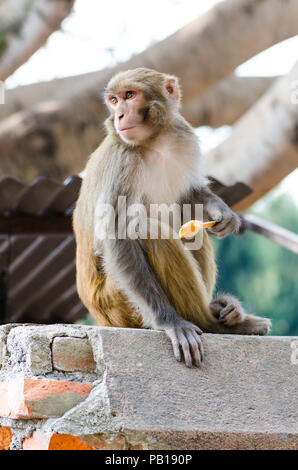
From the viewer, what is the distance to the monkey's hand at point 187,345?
2578 mm

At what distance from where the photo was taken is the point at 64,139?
6938 mm

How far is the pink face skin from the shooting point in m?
3.35

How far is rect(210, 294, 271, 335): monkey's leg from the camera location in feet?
10.6

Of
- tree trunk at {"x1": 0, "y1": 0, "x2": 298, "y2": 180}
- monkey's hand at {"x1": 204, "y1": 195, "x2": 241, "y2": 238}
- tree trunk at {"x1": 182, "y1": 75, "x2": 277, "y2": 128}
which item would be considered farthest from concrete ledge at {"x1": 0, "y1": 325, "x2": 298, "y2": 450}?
tree trunk at {"x1": 182, "y1": 75, "x2": 277, "y2": 128}

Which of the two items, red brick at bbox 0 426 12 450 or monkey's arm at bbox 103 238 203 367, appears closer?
red brick at bbox 0 426 12 450

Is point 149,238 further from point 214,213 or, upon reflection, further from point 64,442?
point 64,442

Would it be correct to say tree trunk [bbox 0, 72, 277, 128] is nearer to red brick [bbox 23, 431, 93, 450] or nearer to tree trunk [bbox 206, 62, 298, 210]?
tree trunk [bbox 206, 62, 298, 210]

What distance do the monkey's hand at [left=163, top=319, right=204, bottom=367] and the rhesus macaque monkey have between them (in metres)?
0.01

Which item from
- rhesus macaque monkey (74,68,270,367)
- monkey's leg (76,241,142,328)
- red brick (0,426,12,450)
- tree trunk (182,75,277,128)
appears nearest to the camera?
red brick (0,426,12,450)

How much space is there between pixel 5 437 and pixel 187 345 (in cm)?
78

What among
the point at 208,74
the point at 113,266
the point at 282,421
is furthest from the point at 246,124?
the point at 282,421

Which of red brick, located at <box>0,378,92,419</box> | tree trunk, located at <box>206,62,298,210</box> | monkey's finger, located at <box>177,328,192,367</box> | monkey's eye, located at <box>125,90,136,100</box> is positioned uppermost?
tree trunk, located at <box>206,62,298,210</box>

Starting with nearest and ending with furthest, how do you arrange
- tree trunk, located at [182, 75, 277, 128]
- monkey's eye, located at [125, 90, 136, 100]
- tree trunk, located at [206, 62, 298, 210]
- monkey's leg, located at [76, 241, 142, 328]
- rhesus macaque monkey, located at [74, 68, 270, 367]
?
rhesus macaque monkey, located at [74, 68, 270, 367] → monkey's leg, located at [76, 241, 142, 328] → monkey's eye, located at [125, 90, 136, 100] → tree trunk, located at [206, 62, 298, 210] → tree trunk, located at [182, 75, 277, 128]

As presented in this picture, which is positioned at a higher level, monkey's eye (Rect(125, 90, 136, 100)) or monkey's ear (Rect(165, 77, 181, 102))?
monkey's ear (Rect(165, 77, 181, 102))
